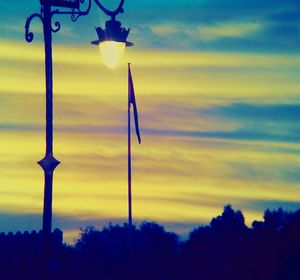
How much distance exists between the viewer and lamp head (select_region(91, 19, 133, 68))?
1764 cm

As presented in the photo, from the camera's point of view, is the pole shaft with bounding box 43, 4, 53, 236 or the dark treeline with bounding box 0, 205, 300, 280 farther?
the dark treeline with bounding box 0, 205, 300, 280

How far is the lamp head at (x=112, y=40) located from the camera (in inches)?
695

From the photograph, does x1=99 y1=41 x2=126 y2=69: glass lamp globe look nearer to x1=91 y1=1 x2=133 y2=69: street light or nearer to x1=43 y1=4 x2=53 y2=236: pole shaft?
x1=91 y1=1 x2=133 y2=69: street light

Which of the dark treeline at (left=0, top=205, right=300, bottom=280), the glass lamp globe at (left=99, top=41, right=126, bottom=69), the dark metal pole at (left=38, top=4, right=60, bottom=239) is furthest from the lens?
the dark treeline at (left=0, top=205, right=300, bottom=280)

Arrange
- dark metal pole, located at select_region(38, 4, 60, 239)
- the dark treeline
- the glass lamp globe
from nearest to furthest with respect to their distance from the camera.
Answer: the glass lamp globe < dark metal pole, located at select_region(38, 4, 60, 239) < the dark treeline

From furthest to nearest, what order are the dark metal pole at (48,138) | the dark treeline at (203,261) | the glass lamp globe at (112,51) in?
1. the dark treeline at (203,261)
2. the dark metal pole at (48,138)
3. the glass lamp globe at (112,51)

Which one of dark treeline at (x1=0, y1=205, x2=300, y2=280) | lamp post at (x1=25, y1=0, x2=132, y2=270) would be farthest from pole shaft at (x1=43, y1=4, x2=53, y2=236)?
dark treeline at (x1=0, y1=205, x2=300, y2=280)

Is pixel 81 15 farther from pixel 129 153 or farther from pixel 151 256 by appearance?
pixel 151 256

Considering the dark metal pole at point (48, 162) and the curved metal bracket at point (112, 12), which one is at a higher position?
the curved metal bracket at point (112, 12)

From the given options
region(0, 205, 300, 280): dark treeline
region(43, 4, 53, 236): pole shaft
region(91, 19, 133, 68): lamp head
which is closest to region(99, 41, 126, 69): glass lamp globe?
region(91, 19, 133, 68): lamp head

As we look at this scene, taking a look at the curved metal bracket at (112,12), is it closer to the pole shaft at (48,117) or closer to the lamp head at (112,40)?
the lamp head at (112,40)

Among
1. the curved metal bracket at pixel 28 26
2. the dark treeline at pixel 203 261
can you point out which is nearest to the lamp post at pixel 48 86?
the curved metal bracket at pixel 28 26

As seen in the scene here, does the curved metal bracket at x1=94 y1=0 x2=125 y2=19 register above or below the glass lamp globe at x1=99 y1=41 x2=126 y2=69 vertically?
above

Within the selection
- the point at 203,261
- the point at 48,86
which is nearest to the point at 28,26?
the point at 48,86
